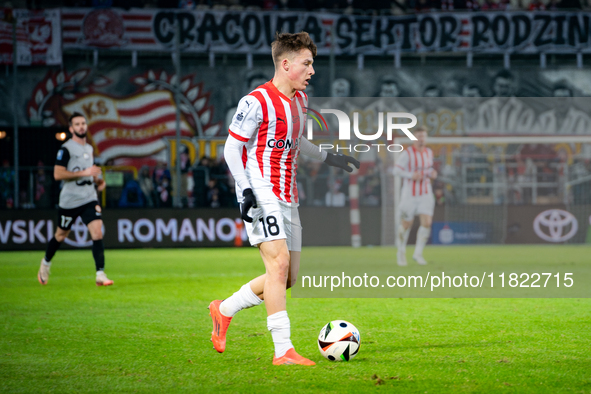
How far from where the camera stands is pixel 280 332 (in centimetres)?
424

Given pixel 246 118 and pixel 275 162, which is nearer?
pixel 246 118

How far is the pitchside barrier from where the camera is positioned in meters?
15.1

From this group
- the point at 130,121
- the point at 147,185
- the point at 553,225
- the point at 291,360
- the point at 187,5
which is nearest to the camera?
the point at 291,360

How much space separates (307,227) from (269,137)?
1208cm

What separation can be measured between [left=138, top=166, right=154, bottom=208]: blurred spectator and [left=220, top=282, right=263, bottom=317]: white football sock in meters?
12.2

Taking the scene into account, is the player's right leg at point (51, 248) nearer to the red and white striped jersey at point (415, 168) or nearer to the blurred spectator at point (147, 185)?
the red and white striped jersey at point (415, 168)

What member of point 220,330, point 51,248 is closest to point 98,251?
Answer: point 51,248

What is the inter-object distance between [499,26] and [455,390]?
76.2 ft

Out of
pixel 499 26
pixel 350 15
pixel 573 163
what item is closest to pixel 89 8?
pixel 350 15

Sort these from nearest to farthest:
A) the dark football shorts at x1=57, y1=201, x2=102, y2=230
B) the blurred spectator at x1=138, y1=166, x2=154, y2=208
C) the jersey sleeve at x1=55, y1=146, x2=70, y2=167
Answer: the jersey sleeve at x1=55, y1=146, x2=70, y2=167, the dark football shorts at x1=57, y1=201, x2=102, y2=230, the blurred spectator at x1=138, y1=166, x2=154, y2=208

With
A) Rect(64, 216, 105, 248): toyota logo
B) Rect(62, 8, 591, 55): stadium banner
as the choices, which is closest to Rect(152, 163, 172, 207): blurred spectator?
Rect(64, 216, 105, 248): toyota logo

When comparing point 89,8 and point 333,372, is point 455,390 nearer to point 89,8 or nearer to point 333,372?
point 333,372

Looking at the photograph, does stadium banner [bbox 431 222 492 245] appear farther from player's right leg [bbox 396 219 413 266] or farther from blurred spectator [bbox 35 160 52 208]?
blurred spectator [bbox 35 160 52 208]

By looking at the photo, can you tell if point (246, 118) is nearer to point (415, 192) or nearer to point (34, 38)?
point (415, 192)
